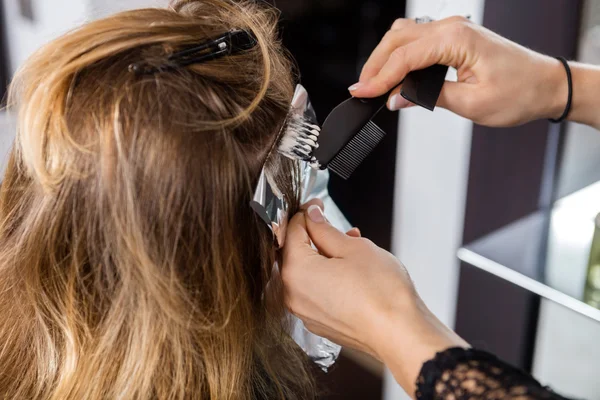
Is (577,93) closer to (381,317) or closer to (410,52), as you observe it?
(410,52)

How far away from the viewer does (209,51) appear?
571mm

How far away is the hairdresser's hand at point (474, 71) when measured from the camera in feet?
2.25

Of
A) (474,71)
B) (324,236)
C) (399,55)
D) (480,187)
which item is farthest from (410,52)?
(480,187)

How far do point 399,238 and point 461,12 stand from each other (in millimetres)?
472

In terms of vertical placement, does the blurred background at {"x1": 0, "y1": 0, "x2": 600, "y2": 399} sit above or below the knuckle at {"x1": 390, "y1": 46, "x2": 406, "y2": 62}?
below

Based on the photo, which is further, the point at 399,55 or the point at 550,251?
the point at 550,251

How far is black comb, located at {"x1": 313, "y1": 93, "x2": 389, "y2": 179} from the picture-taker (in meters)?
0.61

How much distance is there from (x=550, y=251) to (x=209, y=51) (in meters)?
0.72

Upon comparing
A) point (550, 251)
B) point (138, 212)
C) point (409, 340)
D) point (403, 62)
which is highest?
point (403, 62)

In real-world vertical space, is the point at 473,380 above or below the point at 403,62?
below

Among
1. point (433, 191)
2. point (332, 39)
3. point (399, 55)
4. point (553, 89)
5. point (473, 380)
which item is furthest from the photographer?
point (433, 191)

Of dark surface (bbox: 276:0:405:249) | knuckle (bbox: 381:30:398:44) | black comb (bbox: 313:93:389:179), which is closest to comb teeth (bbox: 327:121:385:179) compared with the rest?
black comb (bbox: 313:93:389:179)

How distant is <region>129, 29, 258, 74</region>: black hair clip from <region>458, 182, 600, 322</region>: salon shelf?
0.64 meters

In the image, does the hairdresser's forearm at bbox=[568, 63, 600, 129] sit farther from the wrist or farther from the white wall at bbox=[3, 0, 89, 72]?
the white wall at bbox=[3, 0, 89, 72]
